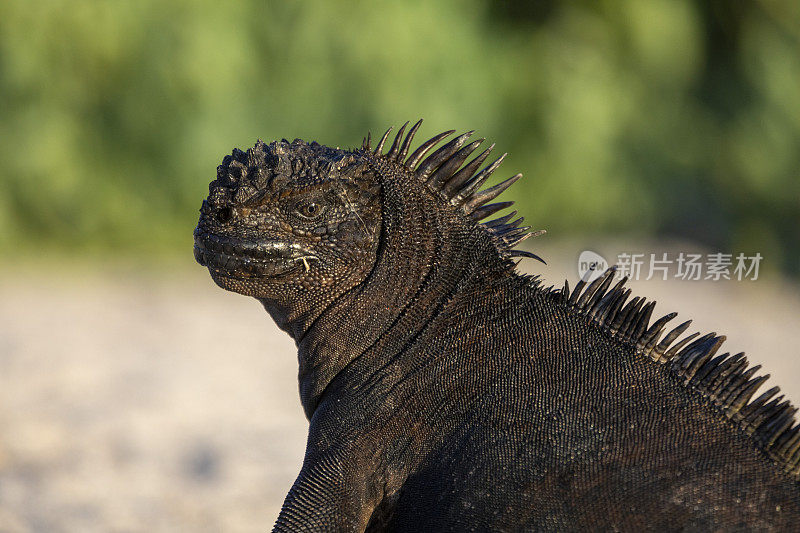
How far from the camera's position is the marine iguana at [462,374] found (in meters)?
2.13

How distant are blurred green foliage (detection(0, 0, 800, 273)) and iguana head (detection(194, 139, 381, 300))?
7.50m

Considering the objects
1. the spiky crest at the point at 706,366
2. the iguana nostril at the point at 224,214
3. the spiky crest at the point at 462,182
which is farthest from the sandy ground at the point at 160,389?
the spiky crest at the point at 706,366

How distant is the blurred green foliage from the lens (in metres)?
10.3

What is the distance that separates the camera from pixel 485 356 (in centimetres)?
240

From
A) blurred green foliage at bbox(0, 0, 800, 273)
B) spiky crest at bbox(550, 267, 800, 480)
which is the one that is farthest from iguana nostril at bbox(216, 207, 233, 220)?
blurred green foliage at bbox(0, 0, 800, 273)

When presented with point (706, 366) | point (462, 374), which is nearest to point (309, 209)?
point (462, 374)

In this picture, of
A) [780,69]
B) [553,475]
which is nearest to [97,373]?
[553,475]

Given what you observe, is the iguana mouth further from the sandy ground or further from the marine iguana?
the sandy ground

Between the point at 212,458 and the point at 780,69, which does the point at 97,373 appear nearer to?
→ the point at 212,458

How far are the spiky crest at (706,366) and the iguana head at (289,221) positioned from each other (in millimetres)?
601

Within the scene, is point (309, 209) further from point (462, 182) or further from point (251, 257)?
point (462, 182)

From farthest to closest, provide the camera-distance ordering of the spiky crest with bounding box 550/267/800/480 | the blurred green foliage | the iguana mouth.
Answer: the blurred green foliage, the iguana mouth, the spiky crest with bounding box 550/267/800/480

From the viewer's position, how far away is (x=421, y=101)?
407 inches

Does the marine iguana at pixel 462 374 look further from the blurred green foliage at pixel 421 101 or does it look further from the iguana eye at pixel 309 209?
the blurred green foliage at pixel 421 101
